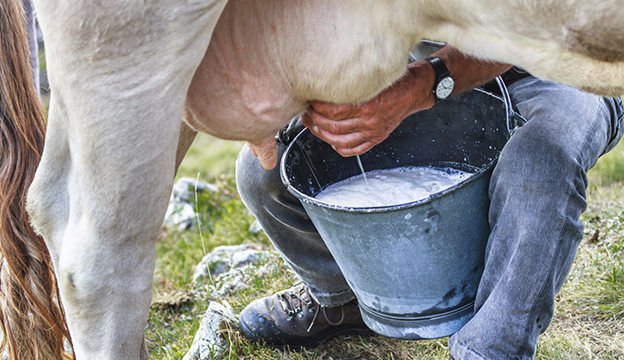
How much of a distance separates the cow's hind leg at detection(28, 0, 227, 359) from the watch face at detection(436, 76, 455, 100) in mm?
639

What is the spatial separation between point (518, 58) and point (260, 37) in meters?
0.54

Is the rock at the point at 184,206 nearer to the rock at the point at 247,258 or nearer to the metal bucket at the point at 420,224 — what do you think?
the rock at the point at 247,258

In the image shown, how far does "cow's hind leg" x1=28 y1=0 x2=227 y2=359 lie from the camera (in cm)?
173

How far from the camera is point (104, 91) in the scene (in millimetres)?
1759

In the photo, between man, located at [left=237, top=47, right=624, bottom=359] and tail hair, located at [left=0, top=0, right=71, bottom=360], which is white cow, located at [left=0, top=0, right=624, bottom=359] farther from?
tail hair, located at [left=0, top=0, right=71, bottom=360]

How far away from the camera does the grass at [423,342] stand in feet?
9.06

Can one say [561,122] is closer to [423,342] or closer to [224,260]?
[423,342]

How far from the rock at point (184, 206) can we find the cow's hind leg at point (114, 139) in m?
2.79

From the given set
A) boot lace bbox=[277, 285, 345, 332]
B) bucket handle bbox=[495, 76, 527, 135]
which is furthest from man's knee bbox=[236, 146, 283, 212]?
bucket handle bbox=[495, 76, 527, 135]

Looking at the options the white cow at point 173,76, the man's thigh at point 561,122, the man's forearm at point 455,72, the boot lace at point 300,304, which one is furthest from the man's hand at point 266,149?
the boot lace at point 300,304

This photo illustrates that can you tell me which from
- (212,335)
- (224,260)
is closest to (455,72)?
(212,335)

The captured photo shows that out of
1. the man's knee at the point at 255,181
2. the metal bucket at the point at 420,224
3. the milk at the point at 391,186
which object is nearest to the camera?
the metal bucket at the point at 420,224

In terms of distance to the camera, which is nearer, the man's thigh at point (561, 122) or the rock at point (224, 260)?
the man's thigh at point (561, 122)

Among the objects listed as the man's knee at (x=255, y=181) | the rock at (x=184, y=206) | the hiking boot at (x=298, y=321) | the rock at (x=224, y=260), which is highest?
the man's knee at (x=255, y=181)
